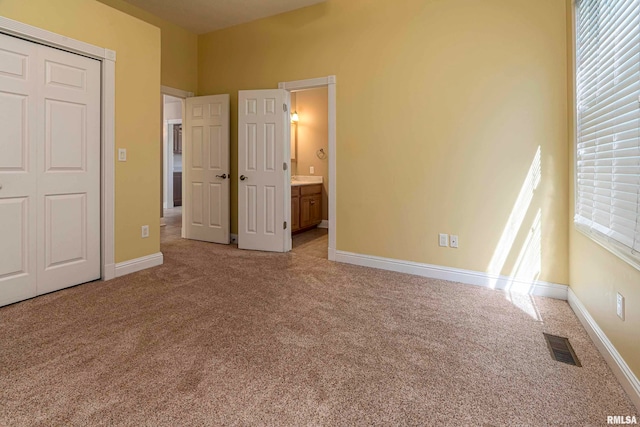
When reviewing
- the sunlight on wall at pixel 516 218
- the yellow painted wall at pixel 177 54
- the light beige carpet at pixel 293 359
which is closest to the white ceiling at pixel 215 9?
the yellow painted wall at pixel 177 54

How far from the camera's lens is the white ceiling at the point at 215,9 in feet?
13.2

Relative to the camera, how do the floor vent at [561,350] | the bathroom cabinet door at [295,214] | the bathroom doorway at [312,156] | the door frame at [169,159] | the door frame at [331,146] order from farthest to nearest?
the door frame at [169,159] → the bathroom doorway at [312,156] → the bathroom cabinet door at [295,214] → the door frame at [331,146] → the floor vent at [561,350]

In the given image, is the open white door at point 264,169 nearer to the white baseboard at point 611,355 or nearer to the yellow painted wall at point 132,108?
the yellow painted wall at point 132,108

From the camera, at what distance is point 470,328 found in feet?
7.31

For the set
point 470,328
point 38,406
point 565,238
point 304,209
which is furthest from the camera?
point 304,209

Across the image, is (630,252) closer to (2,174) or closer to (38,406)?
(38,406)

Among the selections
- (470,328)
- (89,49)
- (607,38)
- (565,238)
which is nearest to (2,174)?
(89,49)

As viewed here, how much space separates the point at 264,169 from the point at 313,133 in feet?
7.39

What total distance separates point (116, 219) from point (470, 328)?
312cm

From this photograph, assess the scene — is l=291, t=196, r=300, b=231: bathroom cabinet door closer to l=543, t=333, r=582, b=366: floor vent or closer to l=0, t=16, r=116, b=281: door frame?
l=0, t=16, r=116, b=281: door frame

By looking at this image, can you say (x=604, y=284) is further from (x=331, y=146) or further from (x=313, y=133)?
(x=313, y=133)

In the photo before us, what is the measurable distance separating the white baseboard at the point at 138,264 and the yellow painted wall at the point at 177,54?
2.45 meters

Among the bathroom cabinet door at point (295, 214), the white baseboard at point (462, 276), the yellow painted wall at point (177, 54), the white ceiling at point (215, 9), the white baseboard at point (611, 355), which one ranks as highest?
the white ceiling at point (215, 9)

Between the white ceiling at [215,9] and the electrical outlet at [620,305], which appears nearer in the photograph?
the electrical outlet at [620,305]
